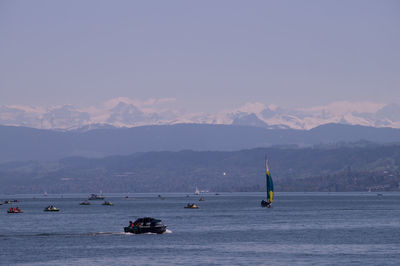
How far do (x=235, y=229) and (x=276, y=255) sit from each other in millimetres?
57059

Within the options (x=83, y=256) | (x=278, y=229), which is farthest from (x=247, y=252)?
(x=278, y=229)

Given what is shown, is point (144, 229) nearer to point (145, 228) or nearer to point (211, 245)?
point (145, 228)

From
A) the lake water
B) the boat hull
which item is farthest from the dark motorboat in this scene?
the lake water

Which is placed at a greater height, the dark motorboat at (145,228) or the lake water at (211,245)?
the dark motorboat at (145,228)

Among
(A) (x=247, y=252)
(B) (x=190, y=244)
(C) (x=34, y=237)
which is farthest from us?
(C) (x=34, y=237)

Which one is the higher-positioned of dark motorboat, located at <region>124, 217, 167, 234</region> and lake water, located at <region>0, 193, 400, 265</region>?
dark motorboat, located at <region>124, 217, 167, 234</region>

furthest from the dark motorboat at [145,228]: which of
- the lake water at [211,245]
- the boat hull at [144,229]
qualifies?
the lake water at [211,245]

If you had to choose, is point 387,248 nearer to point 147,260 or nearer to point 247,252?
→ point 247,252

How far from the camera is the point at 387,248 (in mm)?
134875

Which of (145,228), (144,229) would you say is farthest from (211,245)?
(144,229)

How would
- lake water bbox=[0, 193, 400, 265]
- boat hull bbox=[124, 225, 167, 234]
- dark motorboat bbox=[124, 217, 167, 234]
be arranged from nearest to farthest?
lake water bbox=[0, 193, 400, 265] → boat hull bbox=[124, 225, 167, 234] → dark motorboat bbox=[124, 217, 167, 234]

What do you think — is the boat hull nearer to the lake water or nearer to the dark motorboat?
the dark motorboat

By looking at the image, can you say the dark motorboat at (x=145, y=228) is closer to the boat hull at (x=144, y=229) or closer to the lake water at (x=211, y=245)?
the boat hull at (x=144, y=229)

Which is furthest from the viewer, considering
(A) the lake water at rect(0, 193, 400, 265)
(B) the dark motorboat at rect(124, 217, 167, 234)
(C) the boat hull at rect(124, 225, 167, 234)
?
(B) the dark motorboat at rect(124, 217, 167, 234)
